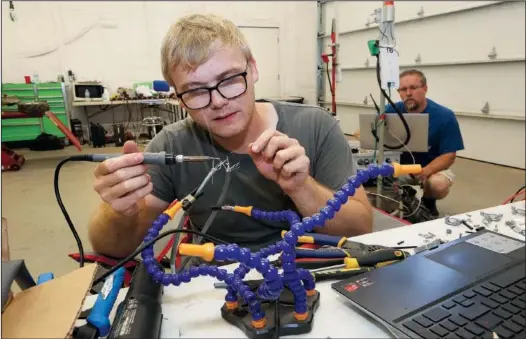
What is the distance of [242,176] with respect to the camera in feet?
3.15

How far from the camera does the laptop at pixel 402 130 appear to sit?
1.68 metres

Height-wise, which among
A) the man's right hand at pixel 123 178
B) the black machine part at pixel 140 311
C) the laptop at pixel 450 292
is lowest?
the laptop at pixel 450 292

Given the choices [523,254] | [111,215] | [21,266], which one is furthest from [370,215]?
[21,266]

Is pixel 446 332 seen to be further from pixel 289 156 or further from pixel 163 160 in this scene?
pixel 163 160

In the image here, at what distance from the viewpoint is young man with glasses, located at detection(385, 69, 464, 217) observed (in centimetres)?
214

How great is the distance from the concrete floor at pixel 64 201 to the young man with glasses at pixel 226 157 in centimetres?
106

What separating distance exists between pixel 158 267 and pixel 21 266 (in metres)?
0.18

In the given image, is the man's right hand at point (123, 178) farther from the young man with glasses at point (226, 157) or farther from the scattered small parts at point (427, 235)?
the scattered small parts at point (427, 235)

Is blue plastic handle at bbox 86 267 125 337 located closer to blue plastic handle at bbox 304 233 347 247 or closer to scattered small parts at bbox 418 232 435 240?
blue plastic handle at bbox 304 233 347 247

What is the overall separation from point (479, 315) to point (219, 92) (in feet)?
2.08

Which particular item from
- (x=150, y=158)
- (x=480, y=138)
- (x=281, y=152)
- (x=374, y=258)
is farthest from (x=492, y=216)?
(x=480, y=138)

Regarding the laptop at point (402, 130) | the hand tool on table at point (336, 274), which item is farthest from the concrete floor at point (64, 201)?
the hand tool on table at point (336, 274)

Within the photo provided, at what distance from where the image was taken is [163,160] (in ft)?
2.07

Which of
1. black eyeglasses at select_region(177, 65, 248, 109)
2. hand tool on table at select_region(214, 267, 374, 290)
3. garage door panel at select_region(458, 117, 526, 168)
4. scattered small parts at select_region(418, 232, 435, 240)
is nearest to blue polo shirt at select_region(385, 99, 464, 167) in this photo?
garage door panel at select_region(458, 117, 526, 168)
